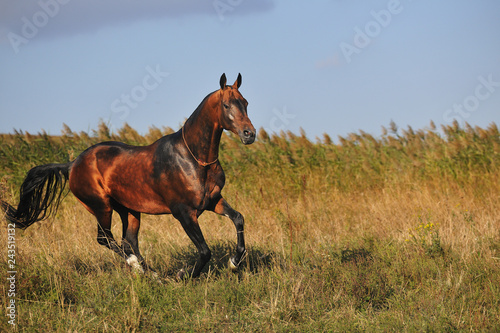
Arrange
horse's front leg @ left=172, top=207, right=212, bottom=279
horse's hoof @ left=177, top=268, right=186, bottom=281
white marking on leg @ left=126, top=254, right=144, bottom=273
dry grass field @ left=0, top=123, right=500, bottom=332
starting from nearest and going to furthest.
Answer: dry grass field @ left=0, top=123, right=500, bottom=332, horse's front leg @ left=172, top=207, right=212, bottom=279, horse's hoof @ left=177, top=268, right=186, bottom=281, white marking on leg @ left=126, top=254, right=144, bottom=273

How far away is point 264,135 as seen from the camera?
1259cm

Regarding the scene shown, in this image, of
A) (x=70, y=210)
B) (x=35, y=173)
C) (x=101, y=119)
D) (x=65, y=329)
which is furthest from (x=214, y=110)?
(x=101, y=119)

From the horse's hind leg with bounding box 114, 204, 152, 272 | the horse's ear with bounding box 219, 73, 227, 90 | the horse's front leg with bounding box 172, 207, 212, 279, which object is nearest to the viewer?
the horse's ear with bounding box 219, 73, 227, 90

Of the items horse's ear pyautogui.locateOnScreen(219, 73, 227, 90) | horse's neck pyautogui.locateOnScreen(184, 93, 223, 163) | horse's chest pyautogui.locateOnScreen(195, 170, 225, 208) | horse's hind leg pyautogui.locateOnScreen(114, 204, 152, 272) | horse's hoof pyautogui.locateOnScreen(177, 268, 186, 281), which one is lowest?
horse's hoof pyautogui.locateOnScreen(177, 268, 186, 281)

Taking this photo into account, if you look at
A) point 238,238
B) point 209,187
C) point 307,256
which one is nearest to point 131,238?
point 209,187

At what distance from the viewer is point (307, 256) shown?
6.42 metres

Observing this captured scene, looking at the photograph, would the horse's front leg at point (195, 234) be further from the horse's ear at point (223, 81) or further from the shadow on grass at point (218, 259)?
the horse's ear at point (223, 81)

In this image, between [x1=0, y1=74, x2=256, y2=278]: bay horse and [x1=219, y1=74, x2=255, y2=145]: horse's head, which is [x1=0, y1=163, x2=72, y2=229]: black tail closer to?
[x1=0, y1=74, x2=256, y2=278]: bay horse

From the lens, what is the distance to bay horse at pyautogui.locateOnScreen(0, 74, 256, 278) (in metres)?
5.34

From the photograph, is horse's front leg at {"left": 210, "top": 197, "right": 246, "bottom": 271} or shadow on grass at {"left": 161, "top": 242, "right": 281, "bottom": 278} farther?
shadow on grass at {"left": 161, "top": 242, "right": 281, "bottom": 278}

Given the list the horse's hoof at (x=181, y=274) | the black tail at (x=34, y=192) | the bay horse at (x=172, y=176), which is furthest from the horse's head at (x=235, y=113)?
the black tail at (x=34, y=192)

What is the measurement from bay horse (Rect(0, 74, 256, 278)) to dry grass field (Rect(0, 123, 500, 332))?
454 mm

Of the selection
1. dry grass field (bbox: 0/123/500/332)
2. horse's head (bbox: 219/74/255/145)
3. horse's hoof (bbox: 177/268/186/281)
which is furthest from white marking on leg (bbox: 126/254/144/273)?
horse's head (bbox: 219/74/255/145)

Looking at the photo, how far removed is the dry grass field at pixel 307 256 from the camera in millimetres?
4562
